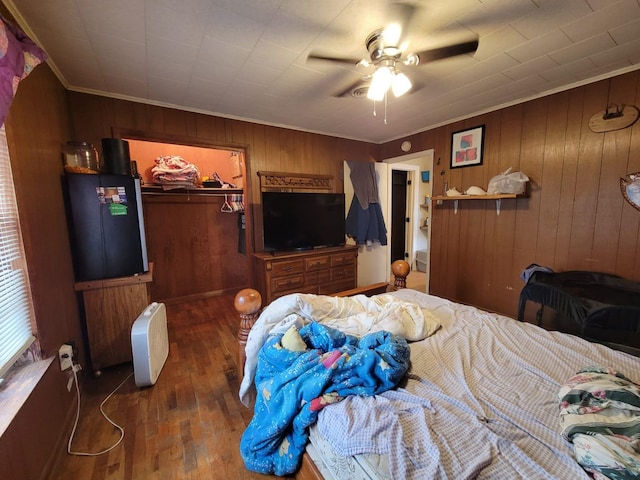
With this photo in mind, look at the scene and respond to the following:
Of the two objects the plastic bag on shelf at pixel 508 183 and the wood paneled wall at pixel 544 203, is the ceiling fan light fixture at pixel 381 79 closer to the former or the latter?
the plastic bag on shelf at pixel 508 183

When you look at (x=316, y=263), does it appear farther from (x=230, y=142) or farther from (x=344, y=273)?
(x=230, y=142)

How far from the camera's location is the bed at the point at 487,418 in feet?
2.44

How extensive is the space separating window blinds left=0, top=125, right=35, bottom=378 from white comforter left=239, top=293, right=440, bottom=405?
1.03 meters

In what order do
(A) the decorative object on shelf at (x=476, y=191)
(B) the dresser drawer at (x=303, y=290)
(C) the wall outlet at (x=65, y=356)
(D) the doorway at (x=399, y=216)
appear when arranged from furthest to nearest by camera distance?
(D) the doorway at (x=399, y=216), (B) the dresser drawer at (x=303, y=290), (A) the decorative object on shelf at (x=476, y=191), (C) the wall outlet at (x=65, y=356)

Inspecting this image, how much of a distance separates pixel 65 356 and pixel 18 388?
45 cm

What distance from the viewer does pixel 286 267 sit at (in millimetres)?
2988

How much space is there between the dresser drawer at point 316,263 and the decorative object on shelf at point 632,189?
8.71 ft

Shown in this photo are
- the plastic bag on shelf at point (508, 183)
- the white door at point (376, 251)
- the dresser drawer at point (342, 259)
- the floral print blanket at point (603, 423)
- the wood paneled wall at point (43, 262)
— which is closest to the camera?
the floral print blanket at point (603, 423)

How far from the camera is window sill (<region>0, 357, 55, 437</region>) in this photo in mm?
1044

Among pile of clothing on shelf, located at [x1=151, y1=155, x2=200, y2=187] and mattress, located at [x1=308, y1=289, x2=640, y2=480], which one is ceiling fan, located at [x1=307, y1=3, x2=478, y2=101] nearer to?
mattress, located at [x1=308, y1=289, x2=640, y2=480]

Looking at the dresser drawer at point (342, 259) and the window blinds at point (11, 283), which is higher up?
the window blinds at point (11, 283)

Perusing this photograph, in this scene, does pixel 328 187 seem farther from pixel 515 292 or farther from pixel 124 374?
pixel 124 374

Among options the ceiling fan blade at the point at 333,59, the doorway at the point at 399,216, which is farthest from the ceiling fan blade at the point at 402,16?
the doorway at the point at 399,216

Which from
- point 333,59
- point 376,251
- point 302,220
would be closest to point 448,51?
point 333,59
